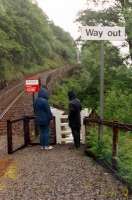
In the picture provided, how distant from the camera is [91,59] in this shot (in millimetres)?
33812

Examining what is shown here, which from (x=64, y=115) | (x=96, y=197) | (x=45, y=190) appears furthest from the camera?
(x=64, y=115)

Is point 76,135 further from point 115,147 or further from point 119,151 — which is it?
point 115,147

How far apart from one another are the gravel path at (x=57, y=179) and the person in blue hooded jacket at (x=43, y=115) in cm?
116

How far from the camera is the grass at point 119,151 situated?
914 cm

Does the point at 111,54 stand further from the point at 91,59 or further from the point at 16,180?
the point at 16,180

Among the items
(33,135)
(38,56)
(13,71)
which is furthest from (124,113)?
(38,56)

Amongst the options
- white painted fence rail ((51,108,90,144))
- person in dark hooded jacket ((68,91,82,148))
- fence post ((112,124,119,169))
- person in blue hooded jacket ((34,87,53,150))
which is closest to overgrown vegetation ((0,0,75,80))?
white painted fence rail ((51,108,90,144))

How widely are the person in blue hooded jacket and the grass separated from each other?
4.32ft

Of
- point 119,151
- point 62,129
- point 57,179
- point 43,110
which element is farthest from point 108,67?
point 57,179

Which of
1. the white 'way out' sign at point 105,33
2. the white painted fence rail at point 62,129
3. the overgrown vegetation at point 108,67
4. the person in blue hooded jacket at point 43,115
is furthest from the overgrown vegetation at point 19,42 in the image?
the white 'way out' sign at point 105,33

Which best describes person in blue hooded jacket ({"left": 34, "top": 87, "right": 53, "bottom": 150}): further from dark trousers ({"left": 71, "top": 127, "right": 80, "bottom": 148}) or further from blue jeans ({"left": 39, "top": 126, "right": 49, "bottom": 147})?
dark trousers ({"left": 71, "top": 127, "right": 80, "bottom": 148})

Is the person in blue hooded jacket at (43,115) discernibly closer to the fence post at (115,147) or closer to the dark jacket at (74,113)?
the dark jacket at (74,113)

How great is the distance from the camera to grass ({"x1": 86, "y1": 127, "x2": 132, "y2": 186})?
9.14 meters

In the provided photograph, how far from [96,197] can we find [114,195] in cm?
28
